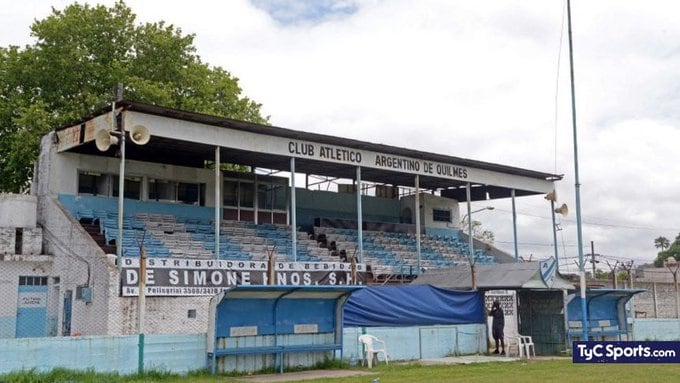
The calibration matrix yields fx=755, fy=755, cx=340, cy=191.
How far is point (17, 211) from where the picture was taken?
28.8m

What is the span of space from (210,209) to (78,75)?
10.9 meters

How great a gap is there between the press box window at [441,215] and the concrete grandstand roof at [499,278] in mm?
17832

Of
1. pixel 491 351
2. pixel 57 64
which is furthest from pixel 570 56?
pixel 57 64

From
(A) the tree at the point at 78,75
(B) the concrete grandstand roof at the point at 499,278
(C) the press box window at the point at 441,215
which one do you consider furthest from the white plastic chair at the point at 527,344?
(A) the tree at the point at 78,75

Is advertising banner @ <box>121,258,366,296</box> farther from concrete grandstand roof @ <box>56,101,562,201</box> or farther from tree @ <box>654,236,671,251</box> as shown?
tree @ <box>654,236,671,251</box>

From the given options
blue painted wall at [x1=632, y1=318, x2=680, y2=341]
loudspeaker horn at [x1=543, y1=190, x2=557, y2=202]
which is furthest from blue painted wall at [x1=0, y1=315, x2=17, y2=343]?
loudspeaker horn at [x1=543, y1=190, x2=557, y2=202]

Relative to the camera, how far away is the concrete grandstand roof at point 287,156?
28.5m

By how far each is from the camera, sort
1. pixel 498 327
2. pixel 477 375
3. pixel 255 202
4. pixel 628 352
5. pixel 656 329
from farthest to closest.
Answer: pixel 255 202 < pixel 656 329 < pixel 498 327 < pixel 628 352 < pixel 477 375

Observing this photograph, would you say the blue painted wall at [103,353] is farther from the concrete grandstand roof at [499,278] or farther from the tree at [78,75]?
the tree at [78,75]

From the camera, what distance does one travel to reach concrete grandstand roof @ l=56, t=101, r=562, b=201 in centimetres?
2855

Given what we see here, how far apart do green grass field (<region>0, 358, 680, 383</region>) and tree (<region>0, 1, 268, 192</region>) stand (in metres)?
22.3

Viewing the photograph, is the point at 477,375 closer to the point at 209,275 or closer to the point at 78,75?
the point at 209,275

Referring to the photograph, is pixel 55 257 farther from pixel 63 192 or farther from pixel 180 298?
pixel 180 298

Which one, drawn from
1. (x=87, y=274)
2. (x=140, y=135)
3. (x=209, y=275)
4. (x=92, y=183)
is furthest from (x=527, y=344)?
(x=92, y=183)
